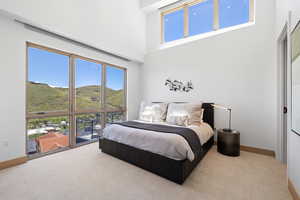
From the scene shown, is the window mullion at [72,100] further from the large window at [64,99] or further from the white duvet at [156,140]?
the white duvet at [156,140]

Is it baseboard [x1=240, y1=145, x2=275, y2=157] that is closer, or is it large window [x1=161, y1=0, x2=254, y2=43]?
baseboard [x1=240, y1=145, x2=275, y2=157]

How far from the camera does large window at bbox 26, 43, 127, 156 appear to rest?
2611 mm

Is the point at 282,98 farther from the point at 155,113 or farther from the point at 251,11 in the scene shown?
the point at 155,113

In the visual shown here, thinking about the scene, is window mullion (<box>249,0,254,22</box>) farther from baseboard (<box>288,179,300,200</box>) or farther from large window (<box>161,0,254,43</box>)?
baseboard (<box>288,179,300,200</box>)

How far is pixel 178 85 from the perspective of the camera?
3.93 metres

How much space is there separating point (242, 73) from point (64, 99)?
410cm

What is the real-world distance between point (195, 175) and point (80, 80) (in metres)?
3.20

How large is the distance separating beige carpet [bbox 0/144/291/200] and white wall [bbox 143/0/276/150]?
0.80 metres

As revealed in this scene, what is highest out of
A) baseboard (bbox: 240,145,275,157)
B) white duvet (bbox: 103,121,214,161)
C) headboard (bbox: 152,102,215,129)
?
headboard (bbox: 152,102,215,129)

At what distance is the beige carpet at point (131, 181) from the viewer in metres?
1.59

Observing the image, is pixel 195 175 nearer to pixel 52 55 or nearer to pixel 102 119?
pixel 102 119

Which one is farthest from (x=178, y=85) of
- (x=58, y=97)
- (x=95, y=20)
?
(x=58, y=97)

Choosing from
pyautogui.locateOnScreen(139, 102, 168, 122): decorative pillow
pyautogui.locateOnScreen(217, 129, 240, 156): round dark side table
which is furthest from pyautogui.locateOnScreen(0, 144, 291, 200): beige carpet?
pyautogui.locateOnScreen(139, 102, 168, 122): decorative pillow

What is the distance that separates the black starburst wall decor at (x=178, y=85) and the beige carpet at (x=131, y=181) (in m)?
1.91
